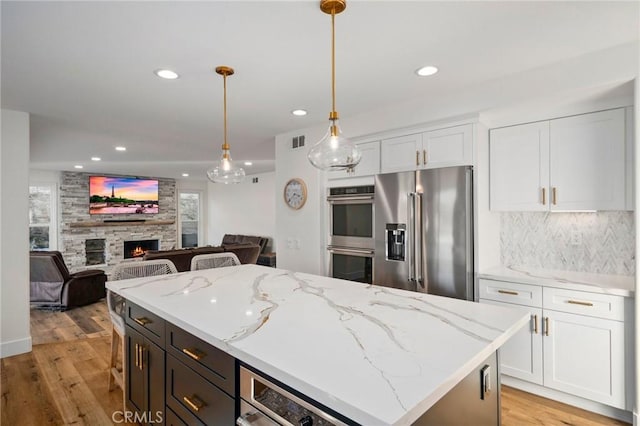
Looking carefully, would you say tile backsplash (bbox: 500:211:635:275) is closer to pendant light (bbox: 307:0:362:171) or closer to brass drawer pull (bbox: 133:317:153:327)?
pendant light (bbox: 307:0:362:171)

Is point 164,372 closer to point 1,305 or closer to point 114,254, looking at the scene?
point 1,305

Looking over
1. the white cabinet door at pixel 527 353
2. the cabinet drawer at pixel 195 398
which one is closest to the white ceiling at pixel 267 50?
the cabinet drawer at pixel 195 398

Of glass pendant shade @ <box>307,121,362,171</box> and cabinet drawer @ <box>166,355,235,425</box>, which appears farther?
glass pendant shade @ <box>307,121,362,171</box>

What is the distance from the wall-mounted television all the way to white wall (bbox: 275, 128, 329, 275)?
5752 millimetres

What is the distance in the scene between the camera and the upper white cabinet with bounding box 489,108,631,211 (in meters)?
2.43

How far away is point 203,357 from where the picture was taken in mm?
1463

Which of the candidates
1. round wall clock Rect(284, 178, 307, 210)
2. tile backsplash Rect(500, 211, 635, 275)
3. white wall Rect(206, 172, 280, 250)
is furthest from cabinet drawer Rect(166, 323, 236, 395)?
white wall Rect(206, 172, 280, 250)

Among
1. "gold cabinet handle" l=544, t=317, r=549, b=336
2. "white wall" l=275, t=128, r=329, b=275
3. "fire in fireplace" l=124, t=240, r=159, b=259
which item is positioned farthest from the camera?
"fire in fireplace" l=124, t=240, r=159, b=259

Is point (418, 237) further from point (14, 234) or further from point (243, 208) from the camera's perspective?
point (243, 208)

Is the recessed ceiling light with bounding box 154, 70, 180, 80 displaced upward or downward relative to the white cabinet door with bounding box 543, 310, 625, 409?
upward

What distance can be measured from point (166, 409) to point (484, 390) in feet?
5.06

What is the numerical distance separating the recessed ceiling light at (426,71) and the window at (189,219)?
850 cm

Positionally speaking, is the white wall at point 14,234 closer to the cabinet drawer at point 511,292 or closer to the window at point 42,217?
the cabinet drawer at point 511,292

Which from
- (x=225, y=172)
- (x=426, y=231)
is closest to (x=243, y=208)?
(x=225, y=172)
